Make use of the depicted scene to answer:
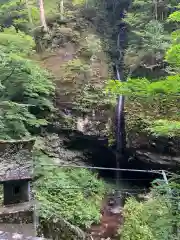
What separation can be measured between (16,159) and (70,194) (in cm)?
754

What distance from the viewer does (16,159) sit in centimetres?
472

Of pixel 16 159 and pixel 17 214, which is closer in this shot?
pixel 17 214

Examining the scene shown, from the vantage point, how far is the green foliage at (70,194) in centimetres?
1041

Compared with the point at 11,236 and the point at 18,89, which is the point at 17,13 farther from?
the point at 11,236

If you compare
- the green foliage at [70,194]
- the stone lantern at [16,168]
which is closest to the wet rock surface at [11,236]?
the stone lantern at [16,168]

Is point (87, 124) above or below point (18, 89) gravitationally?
below

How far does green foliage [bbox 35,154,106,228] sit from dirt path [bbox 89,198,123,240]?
30 cm

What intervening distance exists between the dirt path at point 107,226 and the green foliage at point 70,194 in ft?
0.97

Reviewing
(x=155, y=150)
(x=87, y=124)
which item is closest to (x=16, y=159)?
(x=155, y=150)

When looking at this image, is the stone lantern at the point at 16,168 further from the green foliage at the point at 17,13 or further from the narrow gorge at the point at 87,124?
the green foliage at the point at 17,13

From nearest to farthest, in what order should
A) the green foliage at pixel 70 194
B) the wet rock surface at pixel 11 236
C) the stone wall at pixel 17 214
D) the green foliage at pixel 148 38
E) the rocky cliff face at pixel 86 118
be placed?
the wet rock surface at pixel 11 236
the stone wall at pixel 17 214
the green foliage at pixel 70 194
the rocky cliff face at pixel 86 118
the green foliage at pixel 148 38

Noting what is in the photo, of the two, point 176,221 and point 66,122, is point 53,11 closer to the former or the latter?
point 66,122

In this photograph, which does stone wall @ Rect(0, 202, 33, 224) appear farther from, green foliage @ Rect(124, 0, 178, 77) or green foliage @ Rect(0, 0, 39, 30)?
green foliage @ Rect(0, 0, 39, 30)

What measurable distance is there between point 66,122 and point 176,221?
10906mm
